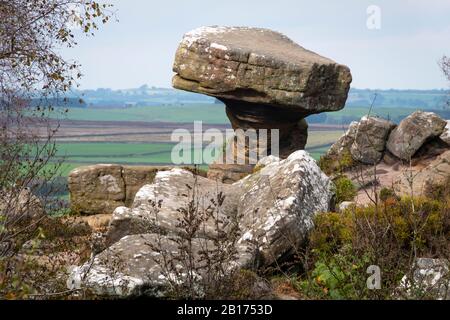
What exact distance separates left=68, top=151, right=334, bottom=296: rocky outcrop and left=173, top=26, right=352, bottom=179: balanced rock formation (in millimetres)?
6947

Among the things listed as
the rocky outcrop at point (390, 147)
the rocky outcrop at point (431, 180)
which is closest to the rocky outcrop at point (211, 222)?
the rocky outcrop at point (431, 180)

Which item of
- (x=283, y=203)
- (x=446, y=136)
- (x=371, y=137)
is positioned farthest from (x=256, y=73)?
(x=283, y=203)

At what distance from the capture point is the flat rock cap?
22688 millimetres

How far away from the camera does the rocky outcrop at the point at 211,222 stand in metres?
10.6

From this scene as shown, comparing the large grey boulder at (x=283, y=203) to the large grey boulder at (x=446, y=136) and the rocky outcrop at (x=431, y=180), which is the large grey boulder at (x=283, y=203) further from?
the large grey boulder at (x=446, y=136)

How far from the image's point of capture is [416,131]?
980 inches

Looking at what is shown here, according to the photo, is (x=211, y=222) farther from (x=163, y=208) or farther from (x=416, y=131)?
(x=416, y=131)

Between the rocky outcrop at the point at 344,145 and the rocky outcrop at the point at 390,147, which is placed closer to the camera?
the rocky outcrop at the point at 390,147

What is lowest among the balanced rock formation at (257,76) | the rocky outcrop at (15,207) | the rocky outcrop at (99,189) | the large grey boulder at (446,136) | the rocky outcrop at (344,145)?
the rocky outcrop at (99,189)

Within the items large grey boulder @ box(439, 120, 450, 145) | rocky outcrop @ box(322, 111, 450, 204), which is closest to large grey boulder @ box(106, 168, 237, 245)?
rocky outcrop @ box(322, 111, 450, 204)

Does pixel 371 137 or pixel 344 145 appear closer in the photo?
pixel 371 137

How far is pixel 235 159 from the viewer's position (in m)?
24.6

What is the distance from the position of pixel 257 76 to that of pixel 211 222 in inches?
374

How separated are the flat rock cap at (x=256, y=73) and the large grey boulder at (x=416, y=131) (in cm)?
248
